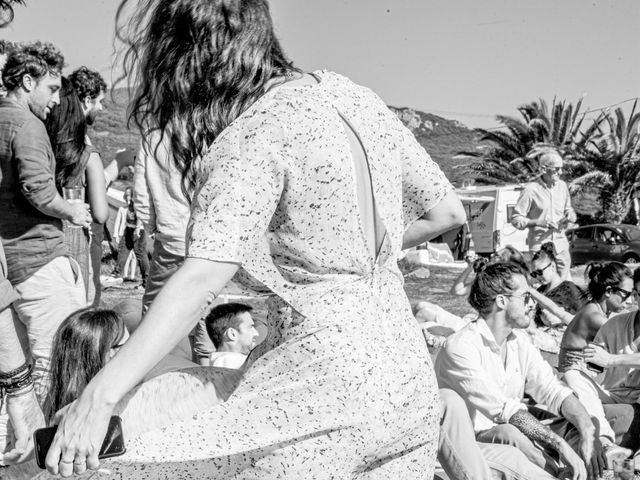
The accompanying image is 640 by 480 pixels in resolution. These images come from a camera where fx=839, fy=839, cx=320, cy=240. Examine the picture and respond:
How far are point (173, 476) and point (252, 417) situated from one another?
0.19m

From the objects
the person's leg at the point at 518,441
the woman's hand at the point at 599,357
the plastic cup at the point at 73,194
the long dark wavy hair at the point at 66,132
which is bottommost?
the person's leg at the point at 518,441

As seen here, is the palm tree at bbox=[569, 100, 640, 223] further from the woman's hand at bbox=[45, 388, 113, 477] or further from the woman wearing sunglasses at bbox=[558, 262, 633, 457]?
the woman's hand at bbox=[45, 388, 113, 477]

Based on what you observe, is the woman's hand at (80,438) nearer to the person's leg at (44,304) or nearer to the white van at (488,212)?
the person's leg at (44,304)

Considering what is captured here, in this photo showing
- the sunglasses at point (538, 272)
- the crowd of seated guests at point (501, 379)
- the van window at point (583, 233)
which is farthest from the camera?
the van window at point (583, 233)

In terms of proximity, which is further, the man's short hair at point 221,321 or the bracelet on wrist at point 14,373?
the man's short hair at point 221,321

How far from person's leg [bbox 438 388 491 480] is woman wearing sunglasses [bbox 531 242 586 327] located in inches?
164

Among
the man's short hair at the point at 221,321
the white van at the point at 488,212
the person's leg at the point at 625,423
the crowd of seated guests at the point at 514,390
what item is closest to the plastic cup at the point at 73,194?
the man's short hair at the point at 221,321

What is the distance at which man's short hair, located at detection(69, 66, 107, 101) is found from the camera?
14.2 ft

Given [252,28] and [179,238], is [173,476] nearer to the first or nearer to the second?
[252,28]

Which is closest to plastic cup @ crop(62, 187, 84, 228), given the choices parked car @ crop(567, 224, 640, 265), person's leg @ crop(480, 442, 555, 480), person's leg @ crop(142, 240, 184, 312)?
person's leg @ crop(142, 240, 184, 312)

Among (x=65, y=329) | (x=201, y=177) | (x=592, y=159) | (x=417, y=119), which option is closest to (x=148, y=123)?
(x=201, y=177)

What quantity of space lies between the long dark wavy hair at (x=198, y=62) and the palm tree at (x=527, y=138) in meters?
31.8

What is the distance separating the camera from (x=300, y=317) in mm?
1610

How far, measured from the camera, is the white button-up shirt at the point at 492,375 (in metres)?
3.86
